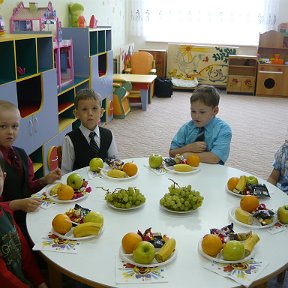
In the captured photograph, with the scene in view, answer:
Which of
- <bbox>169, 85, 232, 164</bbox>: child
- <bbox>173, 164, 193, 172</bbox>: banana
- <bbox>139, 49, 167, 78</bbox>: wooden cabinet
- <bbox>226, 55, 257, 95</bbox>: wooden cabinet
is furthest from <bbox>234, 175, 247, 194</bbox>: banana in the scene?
<bbox>139, 49, 167, 78</bbox>: wooden cabinet

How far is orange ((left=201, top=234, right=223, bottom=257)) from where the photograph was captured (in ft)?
3.59

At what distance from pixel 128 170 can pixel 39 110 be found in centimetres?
140

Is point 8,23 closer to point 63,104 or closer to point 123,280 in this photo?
point 63,104

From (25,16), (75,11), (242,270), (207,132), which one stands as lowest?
(242,270)

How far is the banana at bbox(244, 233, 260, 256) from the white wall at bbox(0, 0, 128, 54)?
253 centimetres

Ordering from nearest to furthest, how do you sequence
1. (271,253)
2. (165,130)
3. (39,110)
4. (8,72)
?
(271,253)
(8,72)
(39,110)
(165,130)

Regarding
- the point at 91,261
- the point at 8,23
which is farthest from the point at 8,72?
the point at 91,261

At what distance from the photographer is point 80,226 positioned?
3.90ft

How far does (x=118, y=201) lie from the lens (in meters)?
1.36

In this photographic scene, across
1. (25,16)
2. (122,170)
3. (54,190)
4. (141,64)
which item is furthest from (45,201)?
(141,64)

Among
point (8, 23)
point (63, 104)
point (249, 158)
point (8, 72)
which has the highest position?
point (8, 23)

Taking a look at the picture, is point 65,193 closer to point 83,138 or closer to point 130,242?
point 130,242

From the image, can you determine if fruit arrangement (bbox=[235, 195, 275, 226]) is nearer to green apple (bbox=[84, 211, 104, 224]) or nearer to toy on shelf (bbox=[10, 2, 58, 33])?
green apple (bbox=[84, 211, 104, 224])

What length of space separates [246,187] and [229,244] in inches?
19.7
